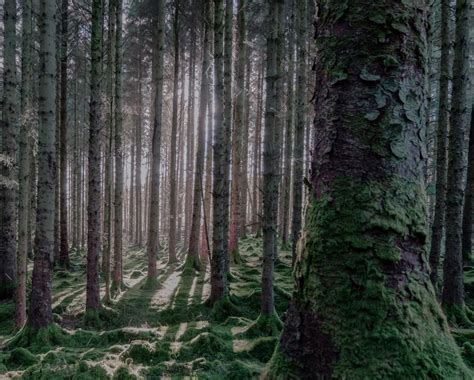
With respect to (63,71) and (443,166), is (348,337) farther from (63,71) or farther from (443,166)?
(63,71)

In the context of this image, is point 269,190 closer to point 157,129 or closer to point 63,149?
point 157,129

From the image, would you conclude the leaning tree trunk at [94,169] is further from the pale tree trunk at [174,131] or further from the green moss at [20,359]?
the pale tree trunk at [174,131]

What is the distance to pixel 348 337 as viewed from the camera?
1364 mm

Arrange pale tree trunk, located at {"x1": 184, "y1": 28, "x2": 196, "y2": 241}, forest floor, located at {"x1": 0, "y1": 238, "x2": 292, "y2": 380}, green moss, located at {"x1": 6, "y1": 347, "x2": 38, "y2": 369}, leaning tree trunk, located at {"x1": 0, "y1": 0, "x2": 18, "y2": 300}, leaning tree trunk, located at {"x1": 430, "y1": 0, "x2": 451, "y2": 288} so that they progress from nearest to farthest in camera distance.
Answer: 1. forest floor, located at {"x1": 0, "y1": 238, "x2": 292, "y2": 380}
2. green moss, located at {"x1": 6, "y1": 347, "x2": 38, "y2": 369}
3. leaning tree trunk, located at {"x1": 430, "y1": 0, "x2": 451, "y2": 288}
4. leaning tree trunk, located at {"x1": 0, "y1": 0, "x2": 18, "y2": 300}
5. pale tree trunk, located at {"x1": 184, "y1": 28, "x2": 196, "y2": 241}

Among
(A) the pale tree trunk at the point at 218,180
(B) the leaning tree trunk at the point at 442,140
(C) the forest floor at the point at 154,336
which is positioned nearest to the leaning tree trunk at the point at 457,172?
(B) the leaning tree trunk at the point at 442,140

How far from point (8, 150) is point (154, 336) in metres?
6.47

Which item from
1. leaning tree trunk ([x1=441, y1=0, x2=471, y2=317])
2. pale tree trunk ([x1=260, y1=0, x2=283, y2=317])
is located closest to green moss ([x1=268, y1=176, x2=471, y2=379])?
pale tree trunk ([x1=260, y1=0, x2=283, y2=317])

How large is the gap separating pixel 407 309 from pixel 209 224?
13080mm

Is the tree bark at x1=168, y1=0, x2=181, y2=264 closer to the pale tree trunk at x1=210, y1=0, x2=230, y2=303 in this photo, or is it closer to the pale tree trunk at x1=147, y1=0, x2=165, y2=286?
the pale tree trunk at x1=147, y1=0, x2=165, y2=286

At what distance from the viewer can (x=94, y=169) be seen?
7414mm

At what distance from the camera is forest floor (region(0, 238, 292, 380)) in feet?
11.1

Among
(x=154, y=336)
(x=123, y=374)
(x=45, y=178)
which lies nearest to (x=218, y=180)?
(x=45, y=178)

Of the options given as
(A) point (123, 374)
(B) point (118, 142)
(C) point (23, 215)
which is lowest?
(A) point (123, 374)

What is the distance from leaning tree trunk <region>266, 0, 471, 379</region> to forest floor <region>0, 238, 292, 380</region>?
2031 millimetres
